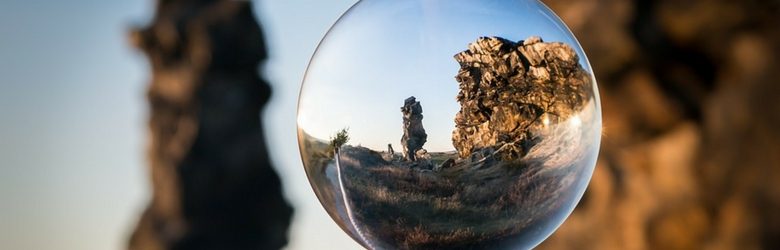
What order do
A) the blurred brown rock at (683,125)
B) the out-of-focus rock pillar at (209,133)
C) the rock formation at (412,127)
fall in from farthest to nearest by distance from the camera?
1. the out-of-focus rock pillar at (209,133)
2. the blurred brown rock at (683,125)
3. the rock formation at (412,127)

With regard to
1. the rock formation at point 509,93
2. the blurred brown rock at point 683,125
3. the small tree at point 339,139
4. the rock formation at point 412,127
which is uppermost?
the blurred brown rock at point 683,125

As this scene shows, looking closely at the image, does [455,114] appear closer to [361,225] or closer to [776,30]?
[361,225]

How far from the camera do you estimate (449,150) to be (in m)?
0.99

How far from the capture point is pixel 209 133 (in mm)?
3756

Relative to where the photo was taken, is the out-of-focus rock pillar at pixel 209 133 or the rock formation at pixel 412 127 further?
the out-of-focus rock pillar at pixel 209 133

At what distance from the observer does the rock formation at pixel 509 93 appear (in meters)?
0.98

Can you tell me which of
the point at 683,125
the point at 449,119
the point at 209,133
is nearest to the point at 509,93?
the point at 449,119

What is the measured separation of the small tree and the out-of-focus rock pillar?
107 inches

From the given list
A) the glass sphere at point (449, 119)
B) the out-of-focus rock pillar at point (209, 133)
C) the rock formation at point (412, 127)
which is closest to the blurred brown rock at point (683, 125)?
the glass sphere at point (449, 119)

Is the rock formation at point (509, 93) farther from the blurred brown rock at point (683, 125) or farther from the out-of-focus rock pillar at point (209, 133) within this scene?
the out-of-focus rock pillar at point (209, 133)

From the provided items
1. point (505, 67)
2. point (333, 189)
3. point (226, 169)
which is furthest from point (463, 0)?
point (226, 169)

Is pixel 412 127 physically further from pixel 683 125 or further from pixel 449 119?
pixel 683 125

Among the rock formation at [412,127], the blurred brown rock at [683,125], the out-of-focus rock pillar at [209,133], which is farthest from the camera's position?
the out-of-focus rock pillar at [209,133]

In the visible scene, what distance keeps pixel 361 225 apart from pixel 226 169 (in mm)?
2744
